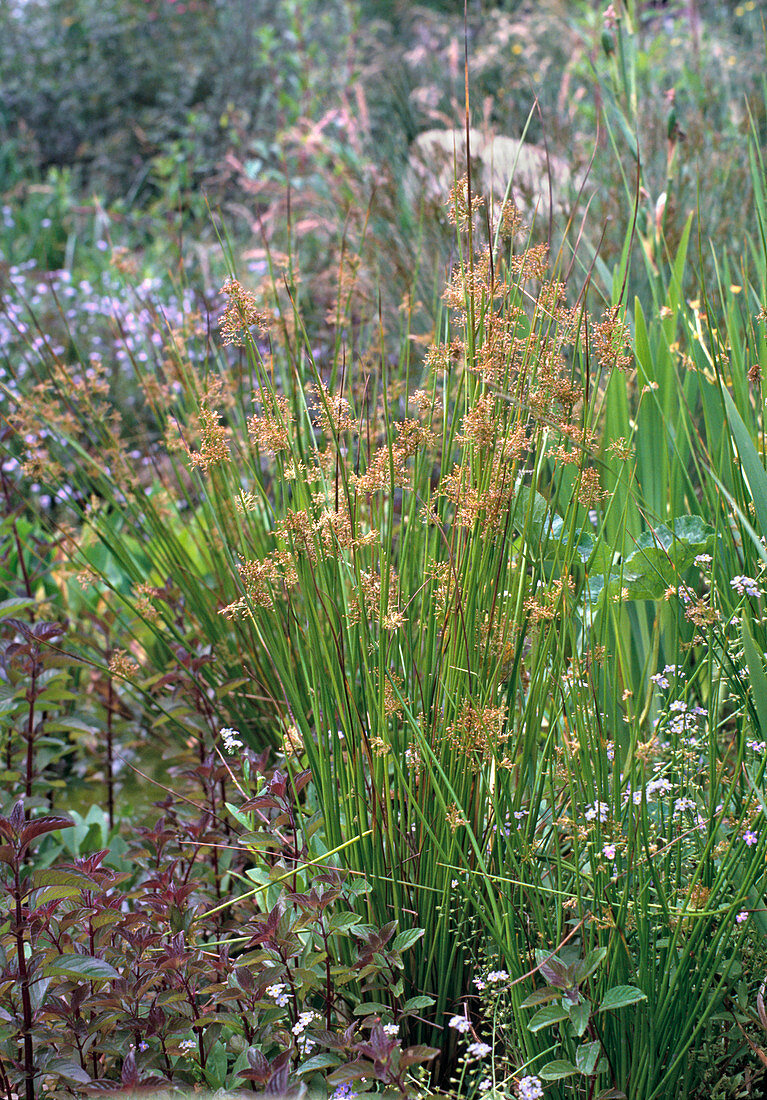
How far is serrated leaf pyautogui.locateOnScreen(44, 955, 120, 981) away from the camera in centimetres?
106

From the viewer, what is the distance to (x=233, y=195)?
8.13 m

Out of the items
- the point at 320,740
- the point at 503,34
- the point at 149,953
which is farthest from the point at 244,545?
the point at 503,34

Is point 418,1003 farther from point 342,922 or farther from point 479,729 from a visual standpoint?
point 479,729

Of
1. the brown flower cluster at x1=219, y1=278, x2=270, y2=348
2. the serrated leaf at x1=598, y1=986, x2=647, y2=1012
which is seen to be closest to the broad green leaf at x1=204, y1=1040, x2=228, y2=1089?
the serrated leaf at x1=598, y1=986, x2=647, y2=1012

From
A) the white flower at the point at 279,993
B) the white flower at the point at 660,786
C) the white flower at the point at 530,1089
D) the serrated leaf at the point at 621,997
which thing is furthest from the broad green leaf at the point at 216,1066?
the white flower at the point at 660,786

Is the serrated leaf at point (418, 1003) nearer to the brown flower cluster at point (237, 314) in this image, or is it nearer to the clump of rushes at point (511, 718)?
the clump of rushes at point (511, 718)

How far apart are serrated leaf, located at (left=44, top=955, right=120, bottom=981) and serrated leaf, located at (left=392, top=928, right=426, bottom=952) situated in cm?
35

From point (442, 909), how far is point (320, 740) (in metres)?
0.28

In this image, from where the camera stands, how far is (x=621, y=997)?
1.00 meters

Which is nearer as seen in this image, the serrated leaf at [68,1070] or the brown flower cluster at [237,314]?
the serrated leaf at [68,1070]

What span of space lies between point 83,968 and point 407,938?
401 millimetres

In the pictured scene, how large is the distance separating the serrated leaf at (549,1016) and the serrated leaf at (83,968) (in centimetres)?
50

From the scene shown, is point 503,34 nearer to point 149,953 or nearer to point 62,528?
point 62,528

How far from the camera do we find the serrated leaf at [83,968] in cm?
106
